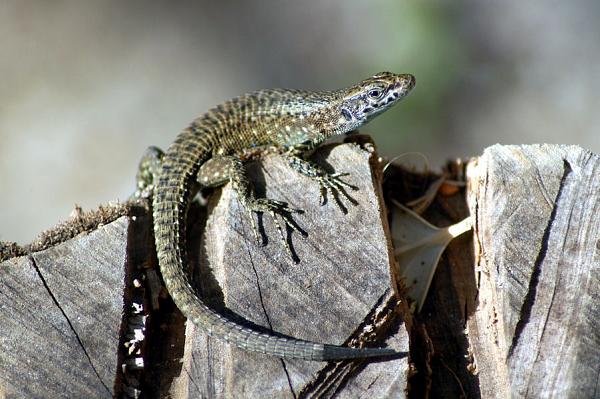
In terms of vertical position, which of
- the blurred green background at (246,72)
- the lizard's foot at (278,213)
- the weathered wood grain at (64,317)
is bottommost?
the weathered wood grain at (64,317)

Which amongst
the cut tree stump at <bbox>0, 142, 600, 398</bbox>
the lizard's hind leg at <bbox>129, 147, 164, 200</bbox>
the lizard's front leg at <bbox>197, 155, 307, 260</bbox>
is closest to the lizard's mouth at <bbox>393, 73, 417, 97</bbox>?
the cut tree stump at <bbox>0, 142, 600, 398</bbox>

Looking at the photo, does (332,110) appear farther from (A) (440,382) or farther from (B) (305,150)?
(A) (440,382)

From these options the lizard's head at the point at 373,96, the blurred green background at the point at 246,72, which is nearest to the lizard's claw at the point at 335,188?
the lizard's head at the point at 373,96

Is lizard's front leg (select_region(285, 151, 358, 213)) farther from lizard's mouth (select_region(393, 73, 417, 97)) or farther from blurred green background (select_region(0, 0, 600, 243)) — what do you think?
blurred green background (select_region(0, 0, 600, 243))

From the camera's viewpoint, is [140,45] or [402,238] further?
[140,45]

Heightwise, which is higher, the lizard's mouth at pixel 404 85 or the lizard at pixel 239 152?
the lizard's mouth at pixel 404 85

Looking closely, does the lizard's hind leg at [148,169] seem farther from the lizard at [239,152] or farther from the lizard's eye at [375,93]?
the lizard's eye at [375,93]

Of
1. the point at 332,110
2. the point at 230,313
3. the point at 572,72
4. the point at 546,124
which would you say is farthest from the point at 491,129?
the point at 230,313

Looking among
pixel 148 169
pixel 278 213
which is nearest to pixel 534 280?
pixel 278 213
